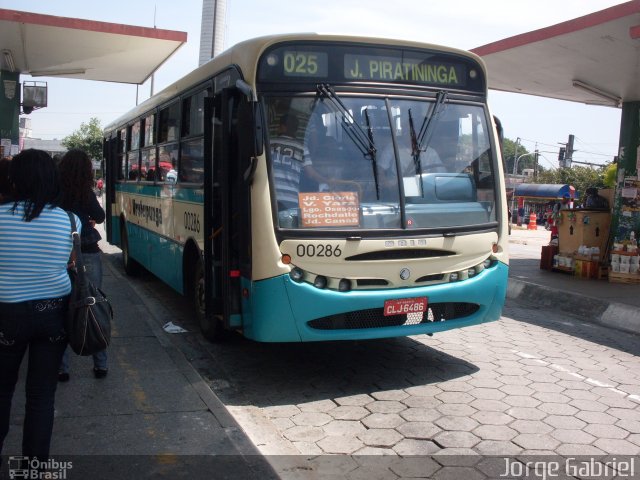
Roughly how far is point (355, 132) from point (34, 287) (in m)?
2.96

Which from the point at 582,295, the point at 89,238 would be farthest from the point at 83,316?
the point at 582,295

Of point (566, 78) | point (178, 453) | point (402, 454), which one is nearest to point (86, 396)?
point (178, 453)

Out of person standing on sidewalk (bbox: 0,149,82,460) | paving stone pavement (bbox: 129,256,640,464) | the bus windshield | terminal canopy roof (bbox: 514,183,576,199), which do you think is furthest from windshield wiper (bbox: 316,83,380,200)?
terminal canopy roof (bbox: 514,183,576,199)

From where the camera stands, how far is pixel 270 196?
5.20 meters

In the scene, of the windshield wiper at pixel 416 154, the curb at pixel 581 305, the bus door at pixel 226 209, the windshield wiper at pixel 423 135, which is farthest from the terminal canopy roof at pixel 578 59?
the bus door at pixel 226 209

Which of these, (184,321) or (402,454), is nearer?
(402,454)

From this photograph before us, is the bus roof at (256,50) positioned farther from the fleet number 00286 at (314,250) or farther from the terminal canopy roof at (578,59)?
the terminal canopy roof at (578,59)

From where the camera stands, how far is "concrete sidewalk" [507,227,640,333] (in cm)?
917

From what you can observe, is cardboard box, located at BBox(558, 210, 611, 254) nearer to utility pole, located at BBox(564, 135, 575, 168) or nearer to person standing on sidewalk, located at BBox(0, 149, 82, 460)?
person standing on sidewalk, located at BBox(0, 149, 82, 460)

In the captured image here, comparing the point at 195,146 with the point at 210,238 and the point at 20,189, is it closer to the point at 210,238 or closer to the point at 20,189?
the point at 210,238

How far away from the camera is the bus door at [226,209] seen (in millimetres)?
5422

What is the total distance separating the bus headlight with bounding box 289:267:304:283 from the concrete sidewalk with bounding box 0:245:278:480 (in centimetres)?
113

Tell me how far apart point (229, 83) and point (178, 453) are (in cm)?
328

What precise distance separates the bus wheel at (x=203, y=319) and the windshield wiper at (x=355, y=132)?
7.50 ft
